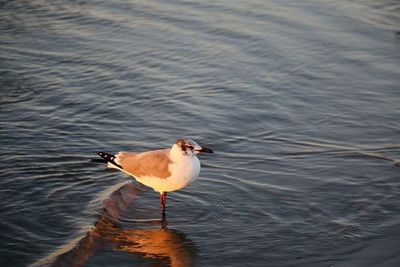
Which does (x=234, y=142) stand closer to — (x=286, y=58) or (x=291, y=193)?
(x=291, y=193)

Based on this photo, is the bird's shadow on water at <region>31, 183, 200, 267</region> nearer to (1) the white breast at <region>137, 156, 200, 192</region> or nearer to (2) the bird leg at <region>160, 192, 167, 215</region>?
(2) the bird leg at <region>160, 192, 167, 215</region>

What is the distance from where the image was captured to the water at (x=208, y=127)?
7344 mm

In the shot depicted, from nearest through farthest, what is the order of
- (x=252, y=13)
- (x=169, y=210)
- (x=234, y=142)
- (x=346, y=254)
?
(x=346, y=254)
(x=169, y=210)
(x=234, y=142)
(x=252, y=13)

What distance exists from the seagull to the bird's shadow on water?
0.35 m

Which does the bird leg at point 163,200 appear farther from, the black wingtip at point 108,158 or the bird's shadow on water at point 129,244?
the black wingtip at point 108,158

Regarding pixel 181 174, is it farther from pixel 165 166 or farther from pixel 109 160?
pixel 109 160

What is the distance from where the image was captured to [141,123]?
1019 cm

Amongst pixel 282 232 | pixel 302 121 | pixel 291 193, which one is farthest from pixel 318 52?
pixel 282 232

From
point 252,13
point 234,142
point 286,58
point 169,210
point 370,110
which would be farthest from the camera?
point 252,13

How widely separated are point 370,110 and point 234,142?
197 centimetres

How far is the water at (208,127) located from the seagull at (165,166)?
0.96ft

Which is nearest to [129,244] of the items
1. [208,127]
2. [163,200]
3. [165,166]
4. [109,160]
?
[163,200]

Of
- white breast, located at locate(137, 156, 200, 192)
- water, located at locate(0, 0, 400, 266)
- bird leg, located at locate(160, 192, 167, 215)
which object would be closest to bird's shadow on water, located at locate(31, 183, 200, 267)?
water, located at locate(0, 0, 400, 266)

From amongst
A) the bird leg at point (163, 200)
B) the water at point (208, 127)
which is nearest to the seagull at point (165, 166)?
the bird leg at point (163, 200)
